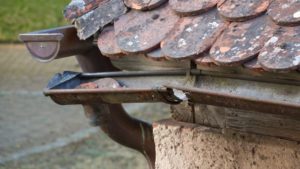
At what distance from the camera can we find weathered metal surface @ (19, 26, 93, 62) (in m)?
1.96

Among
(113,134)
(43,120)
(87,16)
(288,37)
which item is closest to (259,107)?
(288,37)

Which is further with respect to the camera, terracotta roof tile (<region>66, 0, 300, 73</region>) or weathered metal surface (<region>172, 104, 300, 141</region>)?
weathered metal surface (<region>172, 104, 300, 141</region>)

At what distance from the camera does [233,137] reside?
2010 mm

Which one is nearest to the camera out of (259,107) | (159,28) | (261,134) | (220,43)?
(259,107)

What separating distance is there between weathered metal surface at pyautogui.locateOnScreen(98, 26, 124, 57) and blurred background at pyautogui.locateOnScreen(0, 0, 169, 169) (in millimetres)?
4658

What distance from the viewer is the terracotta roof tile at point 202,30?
154cm

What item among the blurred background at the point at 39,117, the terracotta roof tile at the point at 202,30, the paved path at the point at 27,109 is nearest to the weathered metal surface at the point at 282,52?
the terracotta roof tile at the point at 202,30

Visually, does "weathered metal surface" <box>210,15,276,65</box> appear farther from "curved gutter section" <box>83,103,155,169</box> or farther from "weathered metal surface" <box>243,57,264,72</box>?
"curved gutter section" <box>83,103,155,169</box>

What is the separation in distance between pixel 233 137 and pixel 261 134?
0.11 m

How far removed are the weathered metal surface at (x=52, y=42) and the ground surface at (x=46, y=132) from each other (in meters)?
4.56

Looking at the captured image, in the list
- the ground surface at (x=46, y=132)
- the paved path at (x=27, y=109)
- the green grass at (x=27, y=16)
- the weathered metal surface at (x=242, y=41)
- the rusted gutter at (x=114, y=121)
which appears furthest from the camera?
the green grass at (x=27, y=16)

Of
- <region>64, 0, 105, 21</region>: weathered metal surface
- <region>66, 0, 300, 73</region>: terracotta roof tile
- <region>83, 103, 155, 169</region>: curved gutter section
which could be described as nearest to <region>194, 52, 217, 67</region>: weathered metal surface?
<region>66, 0, 300, 73</region>: terracotta roof tile

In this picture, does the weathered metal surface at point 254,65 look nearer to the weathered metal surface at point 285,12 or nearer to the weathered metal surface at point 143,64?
the weathered metal surface at point 285,12

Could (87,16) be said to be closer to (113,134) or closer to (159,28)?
(159,28)
